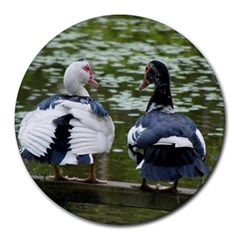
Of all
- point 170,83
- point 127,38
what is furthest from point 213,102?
point 127,38

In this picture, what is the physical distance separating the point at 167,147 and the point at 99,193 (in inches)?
10.2

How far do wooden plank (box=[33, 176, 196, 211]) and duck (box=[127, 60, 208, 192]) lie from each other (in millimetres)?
33

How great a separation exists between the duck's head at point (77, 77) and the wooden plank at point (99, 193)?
28cm

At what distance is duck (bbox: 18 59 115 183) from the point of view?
2676 millimetres

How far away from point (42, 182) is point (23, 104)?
24cm

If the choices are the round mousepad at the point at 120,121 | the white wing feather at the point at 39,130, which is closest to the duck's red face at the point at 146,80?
the round mousepad at the point at 120,121

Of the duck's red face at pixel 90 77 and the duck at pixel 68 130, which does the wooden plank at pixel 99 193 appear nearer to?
the duck at pixel 68 130

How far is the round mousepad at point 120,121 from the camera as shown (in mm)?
2631

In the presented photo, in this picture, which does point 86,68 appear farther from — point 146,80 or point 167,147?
point 167,147

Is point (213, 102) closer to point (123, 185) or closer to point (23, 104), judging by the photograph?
point (123, 185)

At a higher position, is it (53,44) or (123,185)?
(53,44)

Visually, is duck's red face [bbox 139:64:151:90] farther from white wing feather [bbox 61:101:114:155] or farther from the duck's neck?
white wing feather [bbox 61:101:114:155]

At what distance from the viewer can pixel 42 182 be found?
270cm

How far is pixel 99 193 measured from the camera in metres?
2.71
